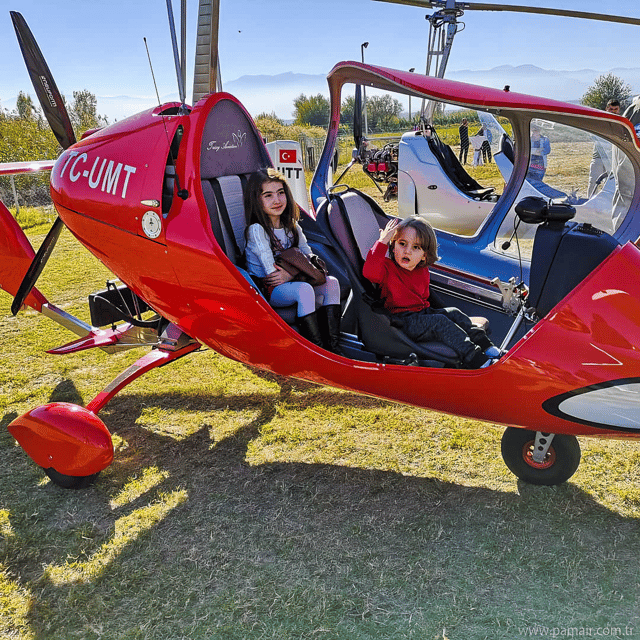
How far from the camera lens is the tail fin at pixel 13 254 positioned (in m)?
3.81

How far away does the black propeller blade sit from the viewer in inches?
136

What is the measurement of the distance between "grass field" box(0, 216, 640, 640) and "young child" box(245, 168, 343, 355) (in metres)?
0.82

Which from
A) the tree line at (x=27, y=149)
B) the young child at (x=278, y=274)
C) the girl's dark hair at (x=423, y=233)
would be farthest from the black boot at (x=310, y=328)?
the tree line at (x=27, y=149)

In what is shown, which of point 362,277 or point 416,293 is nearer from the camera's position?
point 416,293

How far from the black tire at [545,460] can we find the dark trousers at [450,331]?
18.6 inches

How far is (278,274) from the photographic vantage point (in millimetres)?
2893

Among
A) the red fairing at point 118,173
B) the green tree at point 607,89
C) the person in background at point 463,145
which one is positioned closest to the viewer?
the red fairing at point 118,173

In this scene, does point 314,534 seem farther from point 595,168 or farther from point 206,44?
point 206,44

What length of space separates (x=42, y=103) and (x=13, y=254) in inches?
39.8

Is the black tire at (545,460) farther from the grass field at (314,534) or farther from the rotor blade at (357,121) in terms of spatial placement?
the rotor blade at (357,121)

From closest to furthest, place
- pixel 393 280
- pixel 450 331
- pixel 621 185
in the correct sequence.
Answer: pixel 450 331 → pixel 393 280 → pixel 621 185

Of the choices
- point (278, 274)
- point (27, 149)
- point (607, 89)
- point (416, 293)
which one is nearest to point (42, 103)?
point (278, 274)

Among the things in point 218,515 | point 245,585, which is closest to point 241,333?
point 218,515

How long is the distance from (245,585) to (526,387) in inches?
54.7
